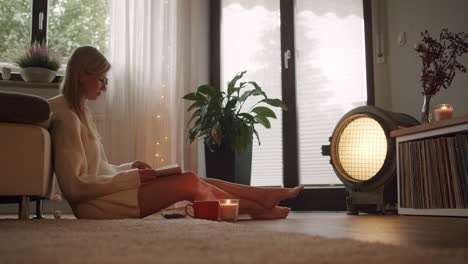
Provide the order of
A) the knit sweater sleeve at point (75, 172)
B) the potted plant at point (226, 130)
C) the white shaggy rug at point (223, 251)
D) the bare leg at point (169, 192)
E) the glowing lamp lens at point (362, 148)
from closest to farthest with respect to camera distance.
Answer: the white shaggy rug at point (223, 251) < the knit sweater sleeve at point (75, 172) < the bare leg at point (169, 192) < the glowing lamp lens at point (362, 148) < the potted plant at point (226, 130)

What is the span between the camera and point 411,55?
324 centimetres

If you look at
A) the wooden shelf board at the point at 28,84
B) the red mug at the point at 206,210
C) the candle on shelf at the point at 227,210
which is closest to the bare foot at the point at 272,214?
the candle on shelf at the point at 227,210

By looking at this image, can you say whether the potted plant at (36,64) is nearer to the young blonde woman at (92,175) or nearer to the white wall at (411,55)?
the young blonde woman at (92,175)

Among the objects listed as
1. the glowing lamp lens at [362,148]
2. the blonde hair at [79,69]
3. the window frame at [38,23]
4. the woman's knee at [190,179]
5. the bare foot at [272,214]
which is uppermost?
the window frame at [38,23]

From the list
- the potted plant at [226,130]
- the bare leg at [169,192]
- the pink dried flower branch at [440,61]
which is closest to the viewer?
the bare leg at [169,192]

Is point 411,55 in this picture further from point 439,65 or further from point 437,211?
point 437,211

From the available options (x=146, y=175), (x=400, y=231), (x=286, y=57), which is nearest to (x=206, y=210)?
(x=146, y=175)

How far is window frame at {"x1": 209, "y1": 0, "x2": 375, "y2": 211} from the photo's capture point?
361 centimetres

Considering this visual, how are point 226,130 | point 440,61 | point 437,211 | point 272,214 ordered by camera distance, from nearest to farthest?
1. point 437,211
2. point 272,214
3. point 440,61
4. point 226,130

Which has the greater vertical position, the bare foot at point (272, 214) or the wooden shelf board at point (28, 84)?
the wooden shelf board at point (28, 84)

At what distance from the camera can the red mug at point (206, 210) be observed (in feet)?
6.04

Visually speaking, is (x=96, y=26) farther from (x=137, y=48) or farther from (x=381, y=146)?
(x=381, y=146)

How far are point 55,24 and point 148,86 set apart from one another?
93 cm

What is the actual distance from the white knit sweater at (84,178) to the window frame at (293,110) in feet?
6.40
